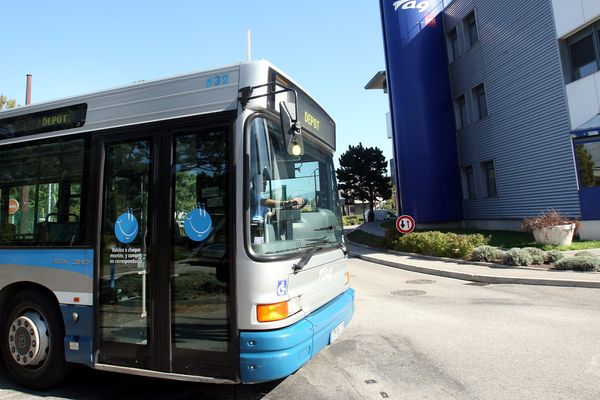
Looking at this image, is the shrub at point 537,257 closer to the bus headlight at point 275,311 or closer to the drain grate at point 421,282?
the drain grate at point 421,282

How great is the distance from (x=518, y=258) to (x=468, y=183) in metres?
13.4

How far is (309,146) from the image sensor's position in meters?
4.80

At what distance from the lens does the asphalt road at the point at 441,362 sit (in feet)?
13.9

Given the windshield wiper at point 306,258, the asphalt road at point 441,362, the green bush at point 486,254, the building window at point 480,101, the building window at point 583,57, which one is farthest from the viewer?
the building window at point 480,101

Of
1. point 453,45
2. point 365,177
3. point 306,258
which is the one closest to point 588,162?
point 453,45

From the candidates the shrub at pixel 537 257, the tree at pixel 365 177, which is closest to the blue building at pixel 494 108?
the shrub at pixel 537 257

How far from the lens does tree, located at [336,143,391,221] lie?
173ft

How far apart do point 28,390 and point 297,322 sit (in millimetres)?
3019

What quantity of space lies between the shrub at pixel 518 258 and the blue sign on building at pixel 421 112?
11412 mm

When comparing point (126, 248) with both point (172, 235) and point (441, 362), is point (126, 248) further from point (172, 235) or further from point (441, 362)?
point (441, 362)

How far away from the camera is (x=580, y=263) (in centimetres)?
1088

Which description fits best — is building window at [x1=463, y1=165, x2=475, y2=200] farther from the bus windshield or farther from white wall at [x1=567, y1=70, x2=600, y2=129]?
the bus windshield

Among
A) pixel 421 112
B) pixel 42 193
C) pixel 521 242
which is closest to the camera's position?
pixel 42 193

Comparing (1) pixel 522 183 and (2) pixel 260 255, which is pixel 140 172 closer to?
(2) pixel 260 255
